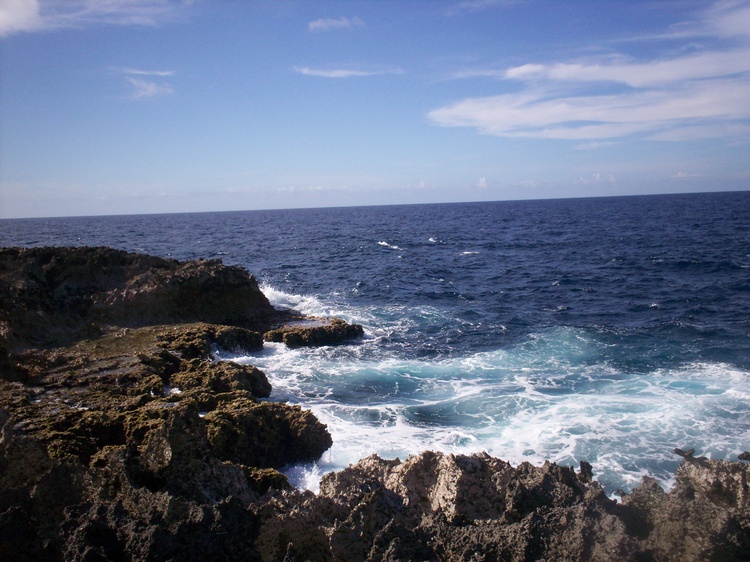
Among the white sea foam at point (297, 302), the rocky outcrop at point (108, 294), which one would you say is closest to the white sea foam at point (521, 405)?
the rocky outcrop at point (108, 294)

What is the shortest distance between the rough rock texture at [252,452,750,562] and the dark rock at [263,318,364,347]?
1386cm

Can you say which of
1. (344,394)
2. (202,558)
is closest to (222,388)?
(344,394)

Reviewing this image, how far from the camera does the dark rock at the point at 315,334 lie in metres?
23.0

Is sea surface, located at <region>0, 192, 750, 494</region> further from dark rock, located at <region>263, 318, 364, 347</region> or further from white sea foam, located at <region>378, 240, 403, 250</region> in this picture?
white sea foam, located at <region>378, 240, 403, 250</region>

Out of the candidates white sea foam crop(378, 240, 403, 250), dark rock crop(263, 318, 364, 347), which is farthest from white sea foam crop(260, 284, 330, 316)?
white sea foam crop(378, 240, 403, 250)

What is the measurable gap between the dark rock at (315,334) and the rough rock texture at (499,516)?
13.9 metres

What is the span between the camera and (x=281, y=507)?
8094mm

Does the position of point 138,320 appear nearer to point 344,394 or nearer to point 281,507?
point 344,394

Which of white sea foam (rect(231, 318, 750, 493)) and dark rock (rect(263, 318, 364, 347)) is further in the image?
dark rock (rect(263, 318, 364, 347))

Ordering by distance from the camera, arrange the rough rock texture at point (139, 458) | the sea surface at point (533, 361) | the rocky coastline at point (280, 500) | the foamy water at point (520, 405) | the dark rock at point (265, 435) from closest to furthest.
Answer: the rocky coastline at point (280, 500)
the rough rock texture at point (139, 458)
the dark rock at point (265, 435)
the foamy water at point (520, 405)
the sea surface at point (533, 361)

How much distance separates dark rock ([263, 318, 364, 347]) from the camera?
23047mm

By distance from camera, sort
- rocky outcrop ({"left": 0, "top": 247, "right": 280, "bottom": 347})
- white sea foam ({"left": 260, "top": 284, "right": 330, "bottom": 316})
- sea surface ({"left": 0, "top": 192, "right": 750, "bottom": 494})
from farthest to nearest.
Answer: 1. white sea foam ({"left": 260, "top": 284, "right": 330, "bottom": 316})
2. rocky outcrop ({"left": 0, "top": 247, "right": 280, "bottom": 347})
3. sea surface ({"left": 0, "top": 192, "right": 750, "bottom": 494})

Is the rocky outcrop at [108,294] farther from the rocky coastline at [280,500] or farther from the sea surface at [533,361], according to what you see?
the rocky coastline at [280,500]

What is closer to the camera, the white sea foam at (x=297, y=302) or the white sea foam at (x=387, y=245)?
the white sea foam at (x=297, y=302)
